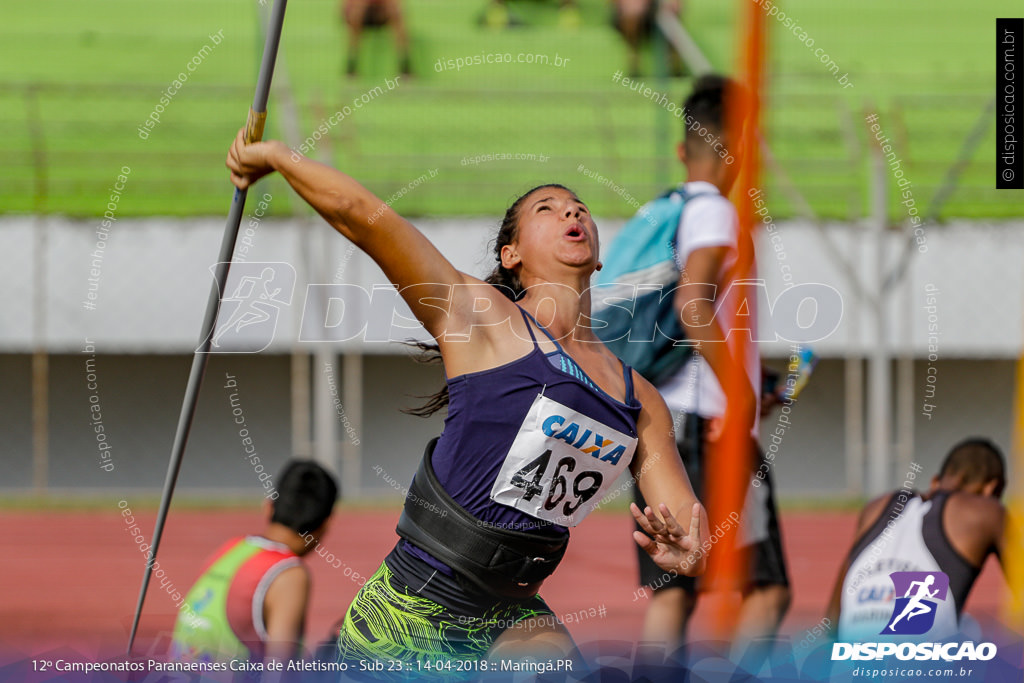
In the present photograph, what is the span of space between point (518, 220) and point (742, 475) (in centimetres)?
97

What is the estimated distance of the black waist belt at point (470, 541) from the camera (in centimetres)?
229

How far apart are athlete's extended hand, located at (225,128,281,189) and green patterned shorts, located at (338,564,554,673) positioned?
877 millimetres

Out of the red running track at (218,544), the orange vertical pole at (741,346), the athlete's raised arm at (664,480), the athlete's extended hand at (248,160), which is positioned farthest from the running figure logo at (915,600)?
the athlete's extended hand at (248,160)

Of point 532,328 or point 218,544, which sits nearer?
point 532,328

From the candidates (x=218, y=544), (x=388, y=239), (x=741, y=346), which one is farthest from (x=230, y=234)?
(x=218, y=544)

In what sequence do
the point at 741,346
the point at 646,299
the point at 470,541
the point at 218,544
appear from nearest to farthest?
the point at 470,541
the point at 741,346
the point at 646,299
the point at 218,544

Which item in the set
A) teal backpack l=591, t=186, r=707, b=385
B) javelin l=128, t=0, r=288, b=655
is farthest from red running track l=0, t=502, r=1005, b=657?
javelin l=128, t=0, r=288, b=655

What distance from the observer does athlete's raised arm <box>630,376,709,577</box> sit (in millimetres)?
2357

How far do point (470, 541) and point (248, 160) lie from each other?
910 mm

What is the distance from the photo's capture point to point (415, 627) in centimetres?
233

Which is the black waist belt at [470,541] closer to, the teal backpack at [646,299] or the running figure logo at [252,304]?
the teal backpack at [646,299]

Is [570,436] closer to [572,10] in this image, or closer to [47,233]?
[47,233]

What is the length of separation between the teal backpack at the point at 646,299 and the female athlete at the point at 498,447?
2.84 ft

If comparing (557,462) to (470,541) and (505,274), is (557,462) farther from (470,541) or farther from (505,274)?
(505,274)
